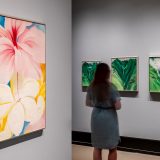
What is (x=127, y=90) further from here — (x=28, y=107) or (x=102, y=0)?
(x=28, y=107)

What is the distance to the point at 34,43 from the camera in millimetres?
2229

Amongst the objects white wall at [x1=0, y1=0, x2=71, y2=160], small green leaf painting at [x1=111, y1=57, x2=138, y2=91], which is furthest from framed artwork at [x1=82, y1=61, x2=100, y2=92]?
white wall at [x1=0, y1=0, x2=71, y2=160]

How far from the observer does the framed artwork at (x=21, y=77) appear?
1.94m

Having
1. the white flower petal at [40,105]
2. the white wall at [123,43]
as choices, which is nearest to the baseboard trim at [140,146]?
the white wall at [123,43]

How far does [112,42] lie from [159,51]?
0.78 meters

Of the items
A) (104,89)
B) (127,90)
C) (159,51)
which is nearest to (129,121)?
(127,90)

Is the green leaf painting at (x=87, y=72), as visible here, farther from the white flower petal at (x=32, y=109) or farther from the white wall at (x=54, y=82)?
the white flower petal at (x=32, y=109)

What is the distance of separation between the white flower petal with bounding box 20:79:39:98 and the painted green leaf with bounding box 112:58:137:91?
2334mm

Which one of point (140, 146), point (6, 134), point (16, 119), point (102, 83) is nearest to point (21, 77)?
point (16, 119)

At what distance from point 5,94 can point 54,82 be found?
673 millimetres

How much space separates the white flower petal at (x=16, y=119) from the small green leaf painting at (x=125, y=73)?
99.3 inches

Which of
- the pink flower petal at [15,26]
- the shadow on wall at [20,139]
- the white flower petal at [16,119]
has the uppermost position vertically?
the pink flower petal at [15,26]

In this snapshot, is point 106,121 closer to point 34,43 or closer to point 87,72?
point 34,43

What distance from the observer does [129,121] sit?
4.43 meters
